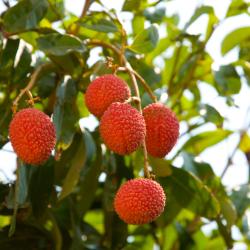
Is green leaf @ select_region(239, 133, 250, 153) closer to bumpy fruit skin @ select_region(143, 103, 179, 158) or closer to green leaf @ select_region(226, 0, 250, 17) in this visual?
green leaf @ select_region(226, 0, 250, 17)

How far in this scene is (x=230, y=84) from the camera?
164 centimetres

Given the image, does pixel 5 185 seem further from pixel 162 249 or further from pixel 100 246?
pixel 162 249

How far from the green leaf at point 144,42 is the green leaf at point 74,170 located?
9.6 inches

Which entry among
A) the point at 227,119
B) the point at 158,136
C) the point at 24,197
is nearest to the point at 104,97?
the point at 158,136

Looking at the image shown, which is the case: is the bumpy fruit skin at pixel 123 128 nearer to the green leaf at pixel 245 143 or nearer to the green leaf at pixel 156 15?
the green leaf at pixel 156 15

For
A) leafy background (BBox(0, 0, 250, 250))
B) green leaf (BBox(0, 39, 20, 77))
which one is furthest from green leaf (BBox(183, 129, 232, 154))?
green leaf (BBox(0, 39, 20, 77))

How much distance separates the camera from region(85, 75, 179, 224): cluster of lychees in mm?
1092

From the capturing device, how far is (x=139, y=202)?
1.09 meters

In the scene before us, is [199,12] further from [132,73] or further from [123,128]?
[123,128]

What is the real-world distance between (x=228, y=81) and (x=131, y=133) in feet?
2.02

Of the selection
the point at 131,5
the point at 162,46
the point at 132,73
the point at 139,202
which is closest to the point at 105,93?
the point at 132,73

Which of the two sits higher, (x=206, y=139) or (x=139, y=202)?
(x=139, y=202)

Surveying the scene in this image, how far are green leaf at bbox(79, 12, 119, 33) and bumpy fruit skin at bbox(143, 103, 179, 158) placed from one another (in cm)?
26

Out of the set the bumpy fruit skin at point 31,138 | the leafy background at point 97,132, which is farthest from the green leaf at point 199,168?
the bumpy fruit skin at point 31,138
